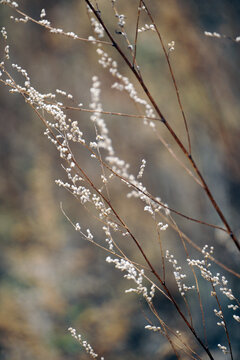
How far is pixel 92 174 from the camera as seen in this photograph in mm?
1563

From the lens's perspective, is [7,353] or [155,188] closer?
[7,353]

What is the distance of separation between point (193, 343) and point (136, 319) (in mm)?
293

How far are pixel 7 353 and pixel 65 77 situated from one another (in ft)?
4.51

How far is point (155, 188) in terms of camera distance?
1.63 meters

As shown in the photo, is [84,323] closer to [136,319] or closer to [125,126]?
[136,319]

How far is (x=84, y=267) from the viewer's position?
157 cm

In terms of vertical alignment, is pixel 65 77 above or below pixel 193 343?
above

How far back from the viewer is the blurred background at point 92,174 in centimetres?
151

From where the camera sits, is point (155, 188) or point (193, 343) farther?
point (155, 188)

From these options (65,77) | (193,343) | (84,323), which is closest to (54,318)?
(84,323)

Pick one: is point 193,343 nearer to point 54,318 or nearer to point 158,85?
point 54,318

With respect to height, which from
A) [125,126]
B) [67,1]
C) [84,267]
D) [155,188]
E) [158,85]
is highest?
[67,1]

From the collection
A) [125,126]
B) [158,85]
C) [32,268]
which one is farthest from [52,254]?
[158,85]

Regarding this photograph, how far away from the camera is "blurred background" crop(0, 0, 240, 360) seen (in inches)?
59.3
